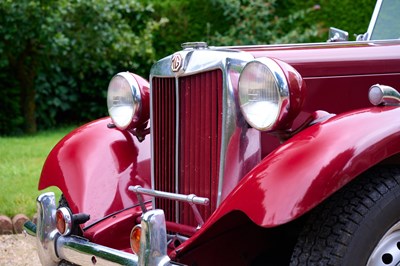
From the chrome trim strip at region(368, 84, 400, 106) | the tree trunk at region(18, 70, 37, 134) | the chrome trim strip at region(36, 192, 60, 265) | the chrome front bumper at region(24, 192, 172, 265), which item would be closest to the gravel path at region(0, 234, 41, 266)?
the chrome front bumper at region(24, 192, 172, 265)

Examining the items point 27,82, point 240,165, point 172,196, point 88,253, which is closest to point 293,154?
Result: point 240,165

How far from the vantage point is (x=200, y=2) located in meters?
10.6

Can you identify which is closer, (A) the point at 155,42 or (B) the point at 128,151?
(B) the point at 128,151

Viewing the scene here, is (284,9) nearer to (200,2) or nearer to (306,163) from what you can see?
(200,2)

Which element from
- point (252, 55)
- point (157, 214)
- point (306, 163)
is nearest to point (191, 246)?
point (157, 214)

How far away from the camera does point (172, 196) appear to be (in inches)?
118

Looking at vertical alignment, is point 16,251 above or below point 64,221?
below

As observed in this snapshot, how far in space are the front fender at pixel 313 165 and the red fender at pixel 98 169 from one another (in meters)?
0.87

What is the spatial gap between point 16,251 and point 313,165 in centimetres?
297

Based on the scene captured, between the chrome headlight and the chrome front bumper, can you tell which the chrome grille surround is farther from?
the chrome front bumper

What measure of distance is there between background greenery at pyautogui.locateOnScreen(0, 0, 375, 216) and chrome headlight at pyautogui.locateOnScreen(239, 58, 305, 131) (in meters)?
5.78

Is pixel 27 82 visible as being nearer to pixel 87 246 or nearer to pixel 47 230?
pixel 47 230

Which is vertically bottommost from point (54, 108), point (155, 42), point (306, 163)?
point (54, 108)

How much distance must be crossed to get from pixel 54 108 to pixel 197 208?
7.97 m
